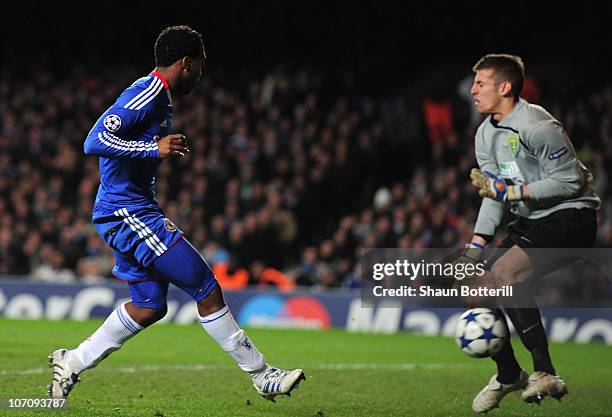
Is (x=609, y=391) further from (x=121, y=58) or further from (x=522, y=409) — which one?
(x=121, y=58)

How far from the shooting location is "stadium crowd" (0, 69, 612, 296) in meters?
17.5

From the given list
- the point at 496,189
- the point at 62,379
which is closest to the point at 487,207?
the point at 496,189

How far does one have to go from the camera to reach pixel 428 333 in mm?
15047

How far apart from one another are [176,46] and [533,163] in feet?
7.88

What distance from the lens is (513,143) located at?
22.8 feet

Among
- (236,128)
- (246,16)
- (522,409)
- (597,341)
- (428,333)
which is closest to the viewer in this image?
(522,409)

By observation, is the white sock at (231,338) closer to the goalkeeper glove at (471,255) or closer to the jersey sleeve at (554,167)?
the goalkeeper glove at (471,255)

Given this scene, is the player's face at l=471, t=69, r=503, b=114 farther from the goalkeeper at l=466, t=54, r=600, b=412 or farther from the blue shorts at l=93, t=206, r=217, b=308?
the blue shorts at l=93, t=206, r=217, b=308

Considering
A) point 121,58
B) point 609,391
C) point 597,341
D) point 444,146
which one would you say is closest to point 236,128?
point 444,146

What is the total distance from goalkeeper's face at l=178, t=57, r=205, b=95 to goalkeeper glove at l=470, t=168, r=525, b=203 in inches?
72.6

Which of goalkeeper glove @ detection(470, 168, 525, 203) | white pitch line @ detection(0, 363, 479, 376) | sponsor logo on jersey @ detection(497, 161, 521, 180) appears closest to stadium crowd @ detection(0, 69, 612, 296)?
white pitch line @ detection(0, 363, 479, 376)

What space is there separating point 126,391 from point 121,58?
20.4 m

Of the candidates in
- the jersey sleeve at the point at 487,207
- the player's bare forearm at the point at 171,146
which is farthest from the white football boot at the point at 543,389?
the player's bare forearm at the point at 171,146

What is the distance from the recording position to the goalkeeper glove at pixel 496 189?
6672mm
